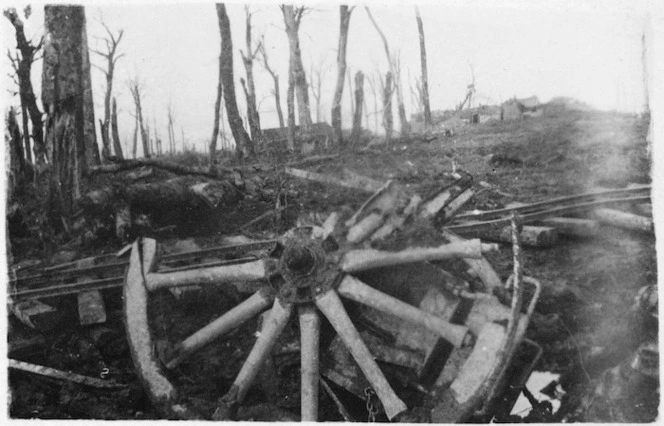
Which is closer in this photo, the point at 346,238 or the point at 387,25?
the point at 346,238

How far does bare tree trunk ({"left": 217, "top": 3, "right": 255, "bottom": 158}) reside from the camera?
4.12 meters

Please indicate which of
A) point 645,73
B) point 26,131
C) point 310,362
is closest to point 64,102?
point 26,131

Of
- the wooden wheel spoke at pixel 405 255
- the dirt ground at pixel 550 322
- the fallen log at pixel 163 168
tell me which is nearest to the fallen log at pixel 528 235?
the dirt ground at pixel 550 322

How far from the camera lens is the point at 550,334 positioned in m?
2.56

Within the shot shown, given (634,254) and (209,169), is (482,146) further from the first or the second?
(209,169)

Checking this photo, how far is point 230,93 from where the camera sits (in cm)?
621

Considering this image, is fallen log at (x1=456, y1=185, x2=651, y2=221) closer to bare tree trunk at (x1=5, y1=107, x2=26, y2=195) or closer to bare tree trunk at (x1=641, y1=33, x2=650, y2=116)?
bare tree trunk at (x1=641, y1=33, x2=650, y2=116)

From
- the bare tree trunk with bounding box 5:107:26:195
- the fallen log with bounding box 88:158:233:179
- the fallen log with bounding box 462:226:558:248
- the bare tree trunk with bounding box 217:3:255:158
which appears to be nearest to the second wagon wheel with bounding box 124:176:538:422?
the fallen log with bounding box 462:226:558:248

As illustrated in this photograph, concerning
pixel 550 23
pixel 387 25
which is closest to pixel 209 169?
pixel 387 25

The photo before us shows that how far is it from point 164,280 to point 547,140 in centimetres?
435

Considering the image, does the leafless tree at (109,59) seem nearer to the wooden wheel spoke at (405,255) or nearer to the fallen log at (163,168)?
the fallen log at (163,168)

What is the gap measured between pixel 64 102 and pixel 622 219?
4.70m

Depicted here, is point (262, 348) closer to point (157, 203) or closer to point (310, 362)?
point (310, 362)

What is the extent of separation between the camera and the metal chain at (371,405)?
2.29 m
